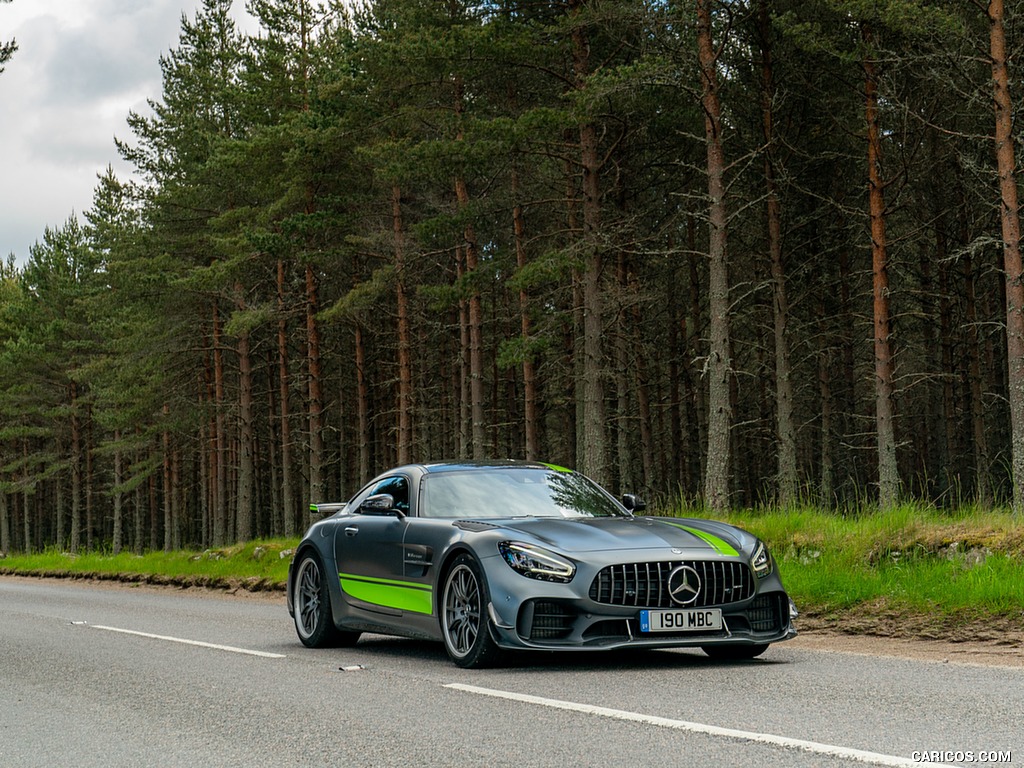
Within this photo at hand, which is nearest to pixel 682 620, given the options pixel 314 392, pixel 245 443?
pixel 314 392

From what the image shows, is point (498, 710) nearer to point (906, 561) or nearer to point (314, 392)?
point (906, 561)

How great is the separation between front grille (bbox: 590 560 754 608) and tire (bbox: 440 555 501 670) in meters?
0.83

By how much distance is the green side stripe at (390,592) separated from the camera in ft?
30.5

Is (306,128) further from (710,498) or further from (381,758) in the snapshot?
(381,758)

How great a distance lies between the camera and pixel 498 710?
671 cm

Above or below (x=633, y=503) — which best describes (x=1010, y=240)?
above

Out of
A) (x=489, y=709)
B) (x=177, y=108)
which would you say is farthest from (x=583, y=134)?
(x=177, y=108)

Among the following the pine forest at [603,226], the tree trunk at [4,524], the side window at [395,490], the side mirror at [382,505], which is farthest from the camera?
the tree trunk at [4,524]

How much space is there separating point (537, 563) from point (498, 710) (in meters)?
1.72

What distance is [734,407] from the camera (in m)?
40.5

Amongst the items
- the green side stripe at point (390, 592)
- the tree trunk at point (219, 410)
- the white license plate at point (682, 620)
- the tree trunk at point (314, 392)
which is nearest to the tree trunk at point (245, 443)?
the tree trunk at point (219, 410)

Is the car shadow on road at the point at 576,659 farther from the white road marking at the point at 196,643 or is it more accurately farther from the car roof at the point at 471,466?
the car roof at the point at 471,466

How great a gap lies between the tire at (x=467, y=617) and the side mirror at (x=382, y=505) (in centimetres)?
92

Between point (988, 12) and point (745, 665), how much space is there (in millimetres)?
16455
